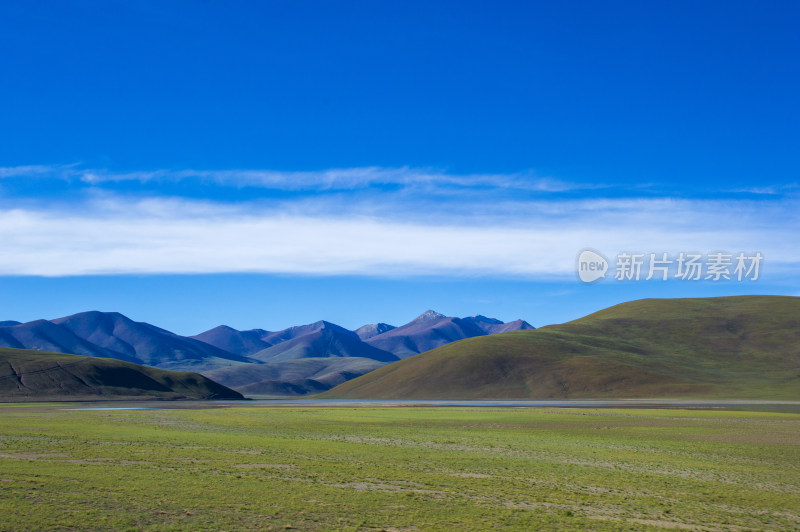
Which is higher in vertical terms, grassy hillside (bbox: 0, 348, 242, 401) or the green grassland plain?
the green grassland plain

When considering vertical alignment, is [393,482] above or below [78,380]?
above

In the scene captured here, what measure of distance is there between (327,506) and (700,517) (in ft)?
37.3

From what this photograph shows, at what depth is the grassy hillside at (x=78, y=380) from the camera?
168 metres

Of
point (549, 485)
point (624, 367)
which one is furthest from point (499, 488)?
point (624, 367)

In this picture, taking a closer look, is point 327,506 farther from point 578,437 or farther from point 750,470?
point 578,437

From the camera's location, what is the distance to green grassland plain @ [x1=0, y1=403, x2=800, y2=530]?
2045 cm

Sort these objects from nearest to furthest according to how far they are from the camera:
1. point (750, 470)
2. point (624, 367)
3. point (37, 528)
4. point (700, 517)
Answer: point (37, 528), point (700, 517), point (750, 470), point (624, 367)

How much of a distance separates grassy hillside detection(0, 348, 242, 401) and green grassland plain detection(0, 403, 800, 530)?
5184 inches

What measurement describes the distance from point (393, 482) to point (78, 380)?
171 metres

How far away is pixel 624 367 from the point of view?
181 m

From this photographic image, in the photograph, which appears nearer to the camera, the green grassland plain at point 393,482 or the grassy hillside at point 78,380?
the green grassland plain at point 393,482

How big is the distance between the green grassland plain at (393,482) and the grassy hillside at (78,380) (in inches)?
5184

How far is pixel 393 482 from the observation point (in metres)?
27.4

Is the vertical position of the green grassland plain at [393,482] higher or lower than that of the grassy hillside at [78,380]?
higher
